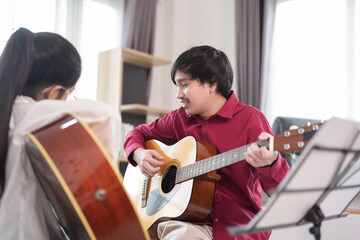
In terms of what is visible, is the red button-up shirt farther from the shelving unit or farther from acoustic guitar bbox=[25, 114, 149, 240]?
the shelving unit

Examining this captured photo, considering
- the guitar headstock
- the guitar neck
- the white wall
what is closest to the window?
the white wall

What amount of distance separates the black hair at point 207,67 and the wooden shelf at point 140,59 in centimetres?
167

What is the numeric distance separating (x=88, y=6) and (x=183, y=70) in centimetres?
203

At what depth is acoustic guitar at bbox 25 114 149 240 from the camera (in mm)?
925

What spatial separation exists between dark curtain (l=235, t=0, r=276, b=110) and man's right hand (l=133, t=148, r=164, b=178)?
6.06 feet

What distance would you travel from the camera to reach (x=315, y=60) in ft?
10.6

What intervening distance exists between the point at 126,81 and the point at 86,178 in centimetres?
275

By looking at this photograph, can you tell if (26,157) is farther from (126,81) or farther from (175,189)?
(126,81)

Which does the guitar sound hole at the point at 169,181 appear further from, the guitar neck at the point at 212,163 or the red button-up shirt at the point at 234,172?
the red button-up shirt at the point at 234,172

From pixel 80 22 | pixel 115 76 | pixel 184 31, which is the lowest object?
pixel 115 76

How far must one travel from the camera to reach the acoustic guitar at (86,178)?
3.03 feet

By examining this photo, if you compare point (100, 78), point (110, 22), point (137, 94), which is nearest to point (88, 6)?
point (110, 22)

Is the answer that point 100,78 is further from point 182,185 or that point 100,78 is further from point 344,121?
point 344,121

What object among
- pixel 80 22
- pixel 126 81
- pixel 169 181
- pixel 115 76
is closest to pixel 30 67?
pixel 169 181
